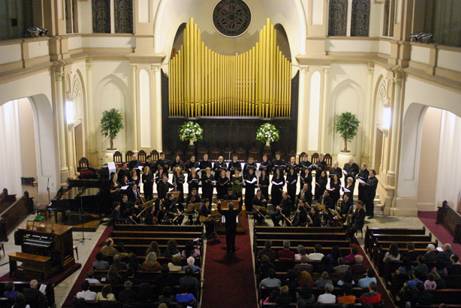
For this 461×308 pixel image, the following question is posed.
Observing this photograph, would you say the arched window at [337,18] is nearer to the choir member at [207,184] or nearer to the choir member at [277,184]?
the choir member at [277,184]

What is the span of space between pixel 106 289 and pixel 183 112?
14.3 m

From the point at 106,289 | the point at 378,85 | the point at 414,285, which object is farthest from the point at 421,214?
the point at 106,289

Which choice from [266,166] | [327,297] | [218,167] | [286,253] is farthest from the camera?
[266,166]

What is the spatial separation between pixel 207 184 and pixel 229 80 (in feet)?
20.1

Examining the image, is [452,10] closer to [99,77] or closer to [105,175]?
[105,175]

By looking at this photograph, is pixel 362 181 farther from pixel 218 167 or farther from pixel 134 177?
pixel 134 177

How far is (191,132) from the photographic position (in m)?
25.4

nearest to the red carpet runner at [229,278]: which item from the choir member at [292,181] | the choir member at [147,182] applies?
the choir member at [292,181]

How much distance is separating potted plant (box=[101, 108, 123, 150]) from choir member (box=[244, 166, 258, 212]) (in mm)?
6892

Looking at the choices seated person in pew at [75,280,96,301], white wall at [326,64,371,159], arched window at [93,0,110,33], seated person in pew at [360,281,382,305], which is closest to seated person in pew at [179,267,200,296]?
seated person in pew at [75,280,96,301]

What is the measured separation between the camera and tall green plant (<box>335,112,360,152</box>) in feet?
80.9

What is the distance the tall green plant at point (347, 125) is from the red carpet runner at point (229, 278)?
805cm

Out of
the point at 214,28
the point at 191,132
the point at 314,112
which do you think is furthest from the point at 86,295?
the point at 214,28

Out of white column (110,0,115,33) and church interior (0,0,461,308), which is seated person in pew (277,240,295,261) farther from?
white column (110,0,115,33)
